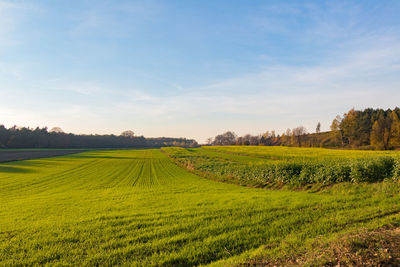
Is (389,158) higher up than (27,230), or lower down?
higher up

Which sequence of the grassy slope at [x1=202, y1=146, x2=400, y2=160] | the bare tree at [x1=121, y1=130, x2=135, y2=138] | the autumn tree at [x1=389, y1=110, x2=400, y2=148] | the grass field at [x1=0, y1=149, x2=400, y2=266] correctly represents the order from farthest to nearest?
the bare tree at [x1=121, y1=130, x2=135, y2=138]
the autumn tree at [x1=389, y1=110, x2=400, y2=148]
the grassy slope at [x1=202, y1=146, x2=400, y2=160]
the grass field at [x1=0, y1=149, x2=400, y2=266]

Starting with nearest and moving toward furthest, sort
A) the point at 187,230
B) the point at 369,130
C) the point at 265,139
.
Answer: the point at 187,230, the point at 369,130, the point at 265,139

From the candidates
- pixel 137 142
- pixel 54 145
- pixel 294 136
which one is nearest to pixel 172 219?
pixel 294 136

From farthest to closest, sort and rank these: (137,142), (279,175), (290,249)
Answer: (137,142) < (279,175) < (290,249)

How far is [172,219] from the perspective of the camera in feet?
29.0

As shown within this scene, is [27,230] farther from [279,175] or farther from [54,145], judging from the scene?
[54,145]

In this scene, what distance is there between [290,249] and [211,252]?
213 centimetres

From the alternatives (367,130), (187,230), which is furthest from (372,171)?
(367,130)

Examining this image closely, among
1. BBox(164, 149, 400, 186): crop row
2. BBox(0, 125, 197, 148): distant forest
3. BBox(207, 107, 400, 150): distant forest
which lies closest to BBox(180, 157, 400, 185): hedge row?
BBox(164, 149, 400, 186): crop row

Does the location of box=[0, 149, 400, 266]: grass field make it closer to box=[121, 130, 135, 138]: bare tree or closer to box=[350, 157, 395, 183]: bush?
box=[350, 157, 395, 183]: bush

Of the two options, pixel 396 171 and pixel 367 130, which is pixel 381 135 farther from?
pixel 396 171

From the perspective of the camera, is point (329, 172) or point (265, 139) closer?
point (329, 172)

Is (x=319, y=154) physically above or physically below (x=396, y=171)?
below

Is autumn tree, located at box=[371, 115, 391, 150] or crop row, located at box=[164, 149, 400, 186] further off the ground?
autumn tree, located at box=[371, 115, 391, 150]
